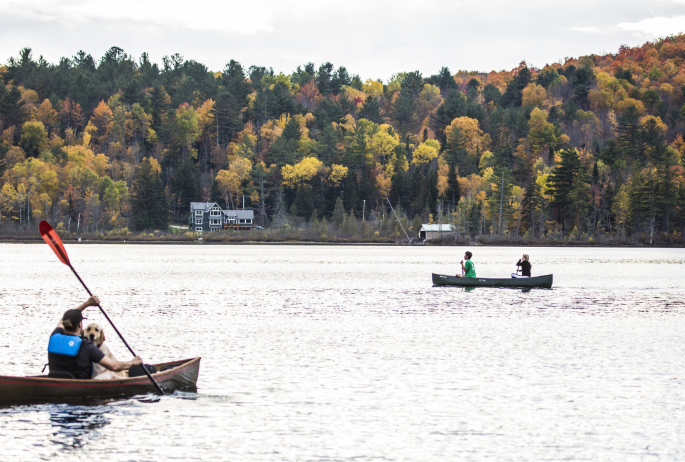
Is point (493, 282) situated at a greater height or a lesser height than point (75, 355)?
lesser

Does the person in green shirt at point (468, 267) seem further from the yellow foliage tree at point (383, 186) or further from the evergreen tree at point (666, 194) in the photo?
the yellow foliage tree at point (383, 186)

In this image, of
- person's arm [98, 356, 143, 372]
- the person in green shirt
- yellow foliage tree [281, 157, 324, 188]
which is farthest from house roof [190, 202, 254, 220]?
person's arm [98, 356, 143, 372]

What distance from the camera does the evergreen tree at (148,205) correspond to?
15388 cm

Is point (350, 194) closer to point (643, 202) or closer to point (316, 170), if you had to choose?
point (316, 170)

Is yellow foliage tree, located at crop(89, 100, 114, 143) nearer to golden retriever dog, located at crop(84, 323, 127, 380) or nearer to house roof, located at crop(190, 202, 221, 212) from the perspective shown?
→ house roof, located at crop(190, 202, 221, 212)

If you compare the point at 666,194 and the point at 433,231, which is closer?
the point at 666,194

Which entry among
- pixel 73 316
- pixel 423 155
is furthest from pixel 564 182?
pixel 73 316

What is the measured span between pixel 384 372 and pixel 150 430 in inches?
308

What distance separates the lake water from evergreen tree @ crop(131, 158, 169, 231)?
113 m

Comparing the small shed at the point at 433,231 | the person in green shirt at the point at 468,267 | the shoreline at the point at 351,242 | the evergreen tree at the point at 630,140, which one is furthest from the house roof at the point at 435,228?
the person in green shirt at the point at 468,267

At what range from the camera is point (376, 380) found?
2008 centimetres

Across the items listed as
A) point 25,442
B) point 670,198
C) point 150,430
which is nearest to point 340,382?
point 150,430

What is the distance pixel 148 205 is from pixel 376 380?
5544 inches

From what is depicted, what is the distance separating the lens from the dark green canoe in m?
45.4
